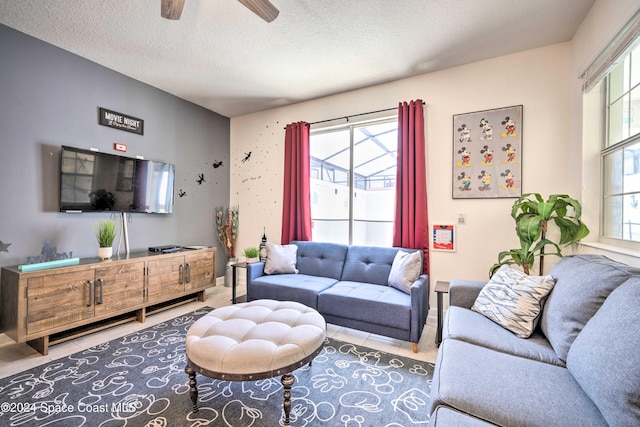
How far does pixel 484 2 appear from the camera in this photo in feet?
6.45

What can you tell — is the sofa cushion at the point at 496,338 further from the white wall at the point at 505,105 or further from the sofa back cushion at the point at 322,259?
the sofa back cushion at the point at 322,259

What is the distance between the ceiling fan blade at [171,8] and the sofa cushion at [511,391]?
2527 millimetres

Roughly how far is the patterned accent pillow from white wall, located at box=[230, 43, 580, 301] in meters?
0.94

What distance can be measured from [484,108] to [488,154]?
0.48m

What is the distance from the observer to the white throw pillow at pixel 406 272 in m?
2.49

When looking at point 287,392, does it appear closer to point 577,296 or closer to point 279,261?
point 577,296

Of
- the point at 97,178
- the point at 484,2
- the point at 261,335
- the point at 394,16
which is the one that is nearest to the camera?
the point at 261,335

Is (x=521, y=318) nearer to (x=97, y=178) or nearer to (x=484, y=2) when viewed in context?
(x=484, y=2)

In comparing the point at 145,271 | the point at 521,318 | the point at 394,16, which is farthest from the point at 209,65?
the point at 521,318

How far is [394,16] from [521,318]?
2358mm

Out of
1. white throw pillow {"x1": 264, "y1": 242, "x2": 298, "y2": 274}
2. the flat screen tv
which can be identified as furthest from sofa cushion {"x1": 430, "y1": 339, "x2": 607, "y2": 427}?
the flat screen tv

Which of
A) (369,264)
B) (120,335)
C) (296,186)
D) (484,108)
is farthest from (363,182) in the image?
(120,335)

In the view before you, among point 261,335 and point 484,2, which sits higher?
point 484,2

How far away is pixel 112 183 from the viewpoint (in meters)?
2.88
